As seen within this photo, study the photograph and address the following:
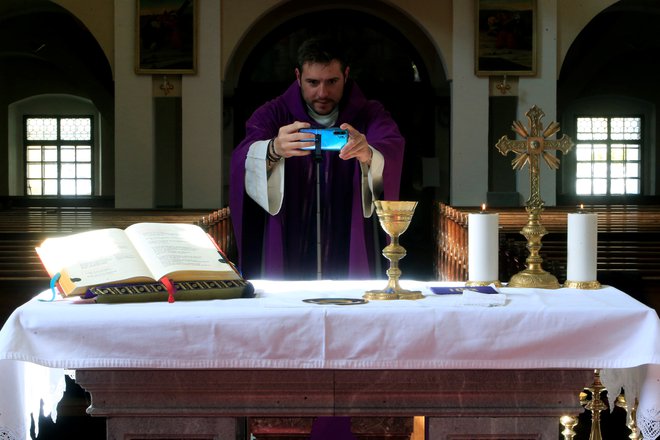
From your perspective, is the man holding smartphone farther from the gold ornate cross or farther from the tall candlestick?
the tall candlestick

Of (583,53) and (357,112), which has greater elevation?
(583,53)

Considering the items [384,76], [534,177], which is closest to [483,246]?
A: [534,177]

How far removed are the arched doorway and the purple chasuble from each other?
407 inches

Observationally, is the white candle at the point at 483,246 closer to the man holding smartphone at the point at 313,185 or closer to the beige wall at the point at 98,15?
the man holding smartphone at the point at 313,185

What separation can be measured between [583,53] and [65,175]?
37.2 ft

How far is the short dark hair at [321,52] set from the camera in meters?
4.27

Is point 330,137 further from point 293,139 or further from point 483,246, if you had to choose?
point 483,246

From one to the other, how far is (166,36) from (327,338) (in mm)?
11815

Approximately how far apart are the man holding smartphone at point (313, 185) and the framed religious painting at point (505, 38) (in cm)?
940

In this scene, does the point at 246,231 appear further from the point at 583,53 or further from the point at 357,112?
the point at 583,53

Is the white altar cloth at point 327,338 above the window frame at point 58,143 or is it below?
below

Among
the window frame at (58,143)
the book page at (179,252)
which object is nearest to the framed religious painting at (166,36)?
the window frame at (58,143)

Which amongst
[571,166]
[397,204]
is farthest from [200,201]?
[397,204]

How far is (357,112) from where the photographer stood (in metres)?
4.72
